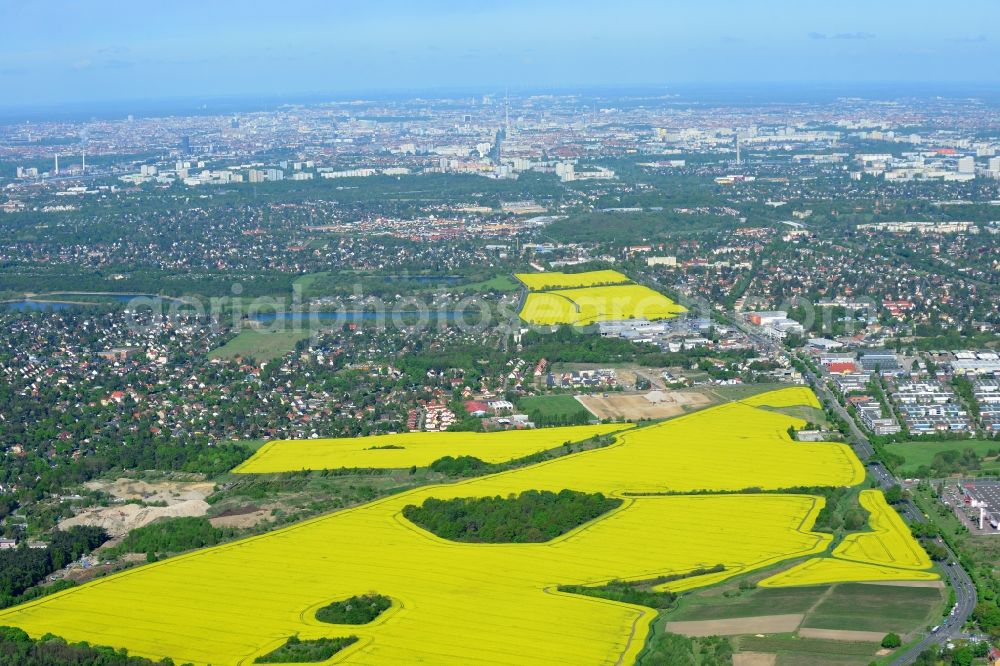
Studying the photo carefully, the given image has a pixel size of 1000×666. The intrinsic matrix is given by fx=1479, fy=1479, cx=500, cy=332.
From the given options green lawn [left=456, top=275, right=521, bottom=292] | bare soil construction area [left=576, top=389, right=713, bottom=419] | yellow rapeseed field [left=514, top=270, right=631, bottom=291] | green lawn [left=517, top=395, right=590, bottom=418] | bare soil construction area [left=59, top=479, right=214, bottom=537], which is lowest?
bare soil construction area [left=59, top=479, right=214, bottom=537]

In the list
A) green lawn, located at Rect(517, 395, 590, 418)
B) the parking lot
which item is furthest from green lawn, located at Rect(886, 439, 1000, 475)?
green lawn, located at Rect(517, 395, 590, 418)

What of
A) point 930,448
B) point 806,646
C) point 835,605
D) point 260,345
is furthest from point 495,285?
point 806,646

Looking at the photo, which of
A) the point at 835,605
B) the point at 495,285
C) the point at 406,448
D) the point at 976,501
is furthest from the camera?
the point at 495,285

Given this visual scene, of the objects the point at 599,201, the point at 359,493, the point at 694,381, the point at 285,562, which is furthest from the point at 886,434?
the point at 599,201

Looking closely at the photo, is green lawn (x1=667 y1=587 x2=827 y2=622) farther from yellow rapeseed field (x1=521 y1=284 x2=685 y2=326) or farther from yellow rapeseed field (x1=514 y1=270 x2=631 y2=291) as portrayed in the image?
yellow rapeseed field (x1=514 y1=270 x2=631 y2=291)

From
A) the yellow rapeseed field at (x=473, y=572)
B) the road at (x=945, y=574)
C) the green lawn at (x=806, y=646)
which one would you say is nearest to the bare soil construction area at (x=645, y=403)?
the yellow rapeseed field at (x=473, y=572)

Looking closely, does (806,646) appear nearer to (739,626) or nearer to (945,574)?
(739,626)
